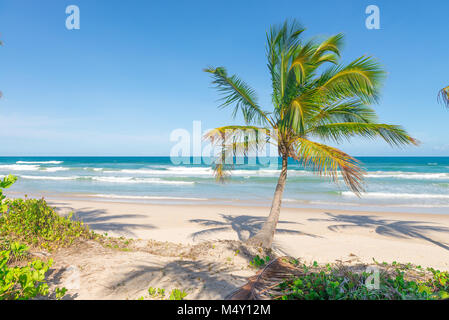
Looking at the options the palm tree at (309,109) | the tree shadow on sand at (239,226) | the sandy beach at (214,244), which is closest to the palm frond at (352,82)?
the palm tree at (309,109)

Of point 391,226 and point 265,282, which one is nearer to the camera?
point 265,282

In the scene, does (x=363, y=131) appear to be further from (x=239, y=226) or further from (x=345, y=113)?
(x=239, y=226)

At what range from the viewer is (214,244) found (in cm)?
586

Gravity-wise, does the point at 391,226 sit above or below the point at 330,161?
below

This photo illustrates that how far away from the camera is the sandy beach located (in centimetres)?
367

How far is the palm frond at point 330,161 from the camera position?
4.99 metres

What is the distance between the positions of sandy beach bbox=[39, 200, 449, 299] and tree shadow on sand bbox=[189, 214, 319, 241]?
0.04 metres

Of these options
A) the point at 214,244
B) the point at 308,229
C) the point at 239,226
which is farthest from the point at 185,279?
the point at 308,229

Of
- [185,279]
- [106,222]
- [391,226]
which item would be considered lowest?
[391,226]

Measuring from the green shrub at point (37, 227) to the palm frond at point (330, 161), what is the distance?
5326mm

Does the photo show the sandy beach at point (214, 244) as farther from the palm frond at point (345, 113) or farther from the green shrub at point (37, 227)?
the palm frond at point (345, 113)

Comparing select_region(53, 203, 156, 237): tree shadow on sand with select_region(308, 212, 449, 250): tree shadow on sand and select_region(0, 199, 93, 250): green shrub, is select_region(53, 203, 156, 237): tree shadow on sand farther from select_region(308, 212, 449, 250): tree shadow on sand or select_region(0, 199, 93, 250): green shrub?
select_region(308, 212, 449, 250): tree shadow on sand

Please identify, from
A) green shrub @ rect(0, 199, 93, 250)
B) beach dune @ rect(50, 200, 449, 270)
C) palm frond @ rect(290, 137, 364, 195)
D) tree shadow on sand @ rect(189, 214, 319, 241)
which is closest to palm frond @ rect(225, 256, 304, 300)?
palm frond @ rect(290, 137, 364, 195)

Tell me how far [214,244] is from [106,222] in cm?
618
